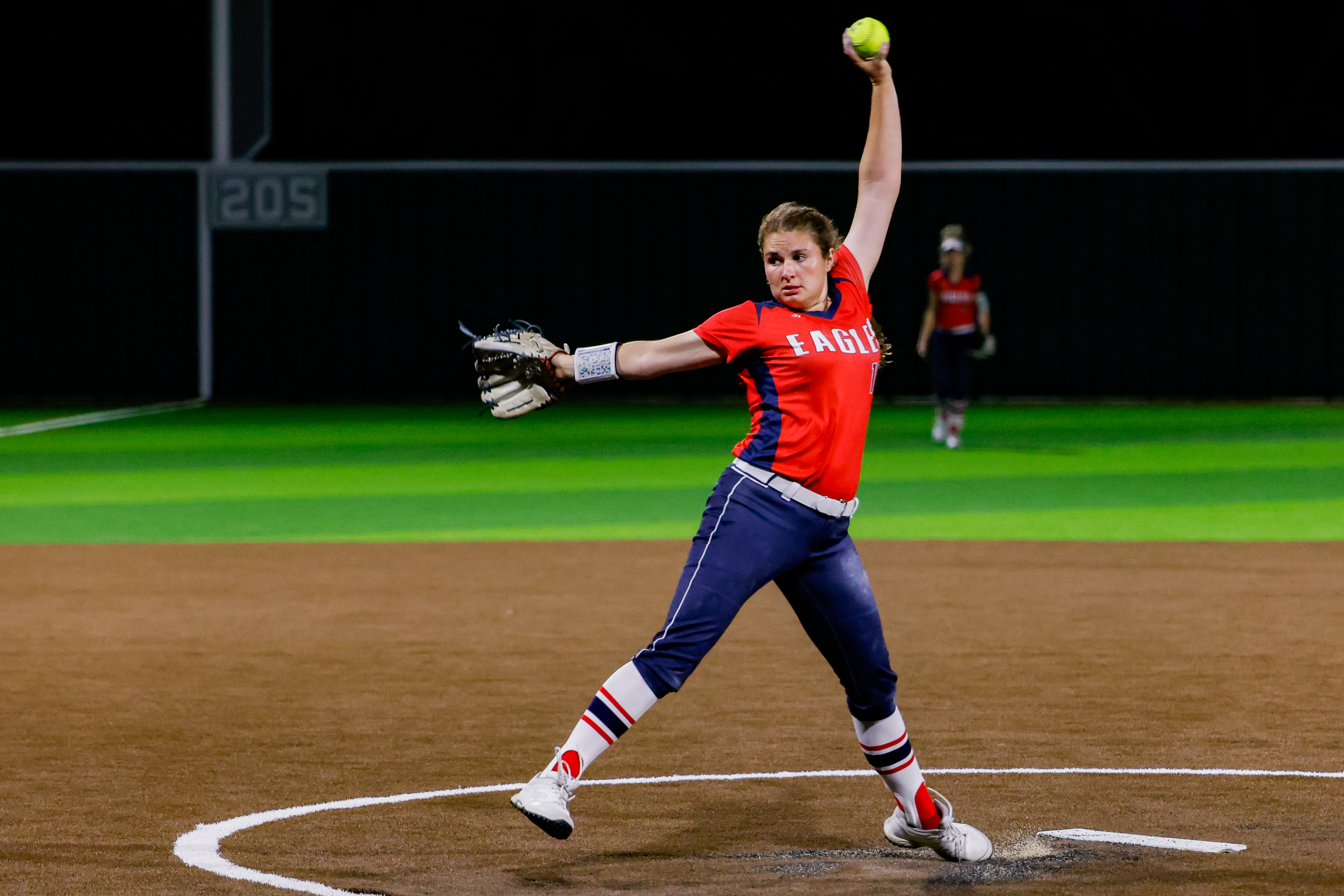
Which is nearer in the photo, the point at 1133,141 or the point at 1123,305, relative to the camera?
the point at 1123,305

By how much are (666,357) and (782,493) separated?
48 centimetres

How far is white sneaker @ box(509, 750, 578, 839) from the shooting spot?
17.1ft

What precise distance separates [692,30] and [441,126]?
16.2ft

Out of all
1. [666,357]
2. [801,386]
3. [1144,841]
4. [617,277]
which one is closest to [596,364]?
[666,357]

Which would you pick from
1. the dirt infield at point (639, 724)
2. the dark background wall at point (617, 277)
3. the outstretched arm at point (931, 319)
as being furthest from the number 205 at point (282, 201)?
the dirt infield at point (639, 724)

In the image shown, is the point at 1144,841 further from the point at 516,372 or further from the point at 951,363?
the point at 951,363

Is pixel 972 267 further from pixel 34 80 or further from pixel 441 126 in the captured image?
pixel 34 80

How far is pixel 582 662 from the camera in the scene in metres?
9.19

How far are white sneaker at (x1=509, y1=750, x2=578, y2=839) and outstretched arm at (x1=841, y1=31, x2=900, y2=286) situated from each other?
1691 mm

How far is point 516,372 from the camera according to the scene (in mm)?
5621

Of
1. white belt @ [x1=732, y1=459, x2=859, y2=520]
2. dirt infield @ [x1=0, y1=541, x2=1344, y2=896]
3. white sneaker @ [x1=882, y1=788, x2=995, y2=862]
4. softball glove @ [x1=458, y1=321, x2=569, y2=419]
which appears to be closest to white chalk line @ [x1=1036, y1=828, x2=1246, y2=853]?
dirt infield @ [x1=0, y1=541, x2=1344, y2=896]

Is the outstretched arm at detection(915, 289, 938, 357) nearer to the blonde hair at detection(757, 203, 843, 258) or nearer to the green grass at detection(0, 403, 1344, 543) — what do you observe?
the green grass at detection(0, 403, 1344, 543)

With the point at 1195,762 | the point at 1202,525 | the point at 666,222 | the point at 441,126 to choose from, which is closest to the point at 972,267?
the point at 666,222

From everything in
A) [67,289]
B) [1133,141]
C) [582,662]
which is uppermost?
[1133,141]
